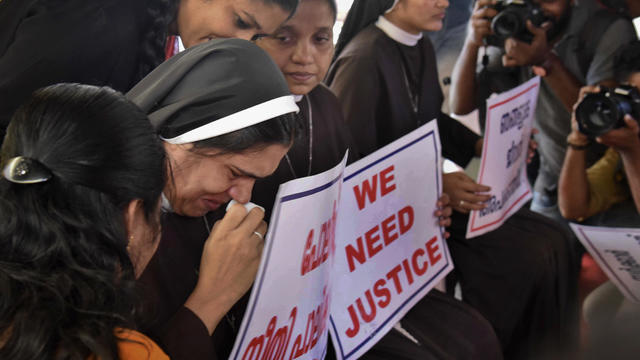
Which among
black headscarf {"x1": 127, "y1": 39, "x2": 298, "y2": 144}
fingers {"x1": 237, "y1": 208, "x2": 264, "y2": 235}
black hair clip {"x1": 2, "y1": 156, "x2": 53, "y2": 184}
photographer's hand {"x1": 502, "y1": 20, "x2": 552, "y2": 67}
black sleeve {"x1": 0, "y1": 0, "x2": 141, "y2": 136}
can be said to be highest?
black sleeve {"x1": 0, "y1": 0, "x2": 141, "y2": 136}

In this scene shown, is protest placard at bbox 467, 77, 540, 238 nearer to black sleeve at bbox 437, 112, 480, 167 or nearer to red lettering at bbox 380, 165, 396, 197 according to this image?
black sleeve at bbox 437, 112, 480, 167

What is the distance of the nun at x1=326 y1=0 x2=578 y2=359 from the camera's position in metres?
1.61

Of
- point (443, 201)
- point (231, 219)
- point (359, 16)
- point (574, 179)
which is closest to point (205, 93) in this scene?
point (231, 219)

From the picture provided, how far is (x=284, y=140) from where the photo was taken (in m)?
1.05

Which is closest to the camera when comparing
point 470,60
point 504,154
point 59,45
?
point 59,45

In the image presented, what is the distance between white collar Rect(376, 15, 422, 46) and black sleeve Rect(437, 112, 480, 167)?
383 mm

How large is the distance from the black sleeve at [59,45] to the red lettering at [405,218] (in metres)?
0.79

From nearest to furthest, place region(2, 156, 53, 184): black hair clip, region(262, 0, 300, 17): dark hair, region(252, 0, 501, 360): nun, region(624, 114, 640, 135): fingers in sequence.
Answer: region(2, 156, 53, 184): black hair clip, region(262, 0, 300, 17): dark hair, region(252, 0, 501, 360): nun, region(624, 114, 640, 135): fingers

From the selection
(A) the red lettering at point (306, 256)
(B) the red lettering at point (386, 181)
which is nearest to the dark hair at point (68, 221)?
(A) the red lettering at point (306, 256)

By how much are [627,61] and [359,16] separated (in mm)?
1114

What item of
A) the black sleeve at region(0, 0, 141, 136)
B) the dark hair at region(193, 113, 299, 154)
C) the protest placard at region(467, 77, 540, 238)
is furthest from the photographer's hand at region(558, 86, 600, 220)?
the black sleeve at region(0, 0, 141, 136)

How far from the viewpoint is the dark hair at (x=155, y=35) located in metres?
1.03

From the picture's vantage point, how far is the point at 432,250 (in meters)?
1.66

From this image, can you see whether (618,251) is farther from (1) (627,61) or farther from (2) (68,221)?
(2) (68,221)
